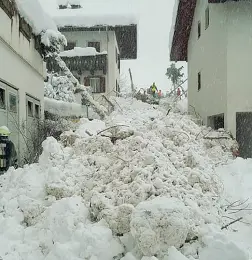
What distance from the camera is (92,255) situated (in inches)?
150

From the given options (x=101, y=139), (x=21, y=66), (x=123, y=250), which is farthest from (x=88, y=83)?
(x=123, y=250)

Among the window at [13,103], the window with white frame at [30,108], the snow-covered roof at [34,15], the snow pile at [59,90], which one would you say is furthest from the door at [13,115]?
the snow pile at [59,90]

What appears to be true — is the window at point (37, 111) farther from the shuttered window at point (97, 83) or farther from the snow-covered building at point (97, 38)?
the shuttered window at point (97, 83)

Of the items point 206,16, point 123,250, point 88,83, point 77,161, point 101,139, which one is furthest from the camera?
point 88,83

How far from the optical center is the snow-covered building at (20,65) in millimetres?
8469

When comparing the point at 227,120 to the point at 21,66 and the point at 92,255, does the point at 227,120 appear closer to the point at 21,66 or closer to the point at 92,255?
the point at 21,66

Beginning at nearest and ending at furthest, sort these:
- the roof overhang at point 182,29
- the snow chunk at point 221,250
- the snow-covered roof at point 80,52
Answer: the snow chunk at point 221,250, the roof overhang at point 182,29, the snow-covered roof at point 80,52

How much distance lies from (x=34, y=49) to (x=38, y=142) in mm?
3309

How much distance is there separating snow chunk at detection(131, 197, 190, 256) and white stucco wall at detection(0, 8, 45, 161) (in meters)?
5.51

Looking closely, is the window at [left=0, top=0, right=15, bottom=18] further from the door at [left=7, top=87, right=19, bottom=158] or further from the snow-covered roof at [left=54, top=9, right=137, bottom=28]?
the snow-covered roof at [left=54, top=9, right=137, bottom=28]

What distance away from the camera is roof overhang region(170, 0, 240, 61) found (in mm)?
16423

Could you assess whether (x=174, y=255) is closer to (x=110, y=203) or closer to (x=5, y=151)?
(x=110, y=203)

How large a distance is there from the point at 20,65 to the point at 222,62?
252 inches

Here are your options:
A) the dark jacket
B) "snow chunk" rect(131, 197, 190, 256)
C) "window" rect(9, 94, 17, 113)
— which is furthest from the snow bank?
"snow chunk" rect(131, 197, 190, 256)
